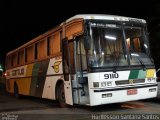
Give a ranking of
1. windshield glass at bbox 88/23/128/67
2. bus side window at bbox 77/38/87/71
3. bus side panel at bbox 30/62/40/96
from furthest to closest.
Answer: bus side panel at bbox 30/62/40/96 < bus side window at bbox 77/38/87/71 < windshield glass at bbox 88/23/128/67

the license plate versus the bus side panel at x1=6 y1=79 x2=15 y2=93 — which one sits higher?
the bus side panel at x1=6 y1=79 x2=15 y2=93

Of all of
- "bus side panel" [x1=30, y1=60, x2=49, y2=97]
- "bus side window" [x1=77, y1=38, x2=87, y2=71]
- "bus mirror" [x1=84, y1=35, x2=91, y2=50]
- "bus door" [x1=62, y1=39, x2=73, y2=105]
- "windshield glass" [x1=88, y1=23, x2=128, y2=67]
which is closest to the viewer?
"bus mirror" [x1=84, y1=35, x2=91, y2=50]

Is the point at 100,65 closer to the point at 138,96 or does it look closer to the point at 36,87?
the point at 138,96

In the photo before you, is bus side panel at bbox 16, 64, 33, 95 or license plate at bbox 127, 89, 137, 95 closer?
license plate at bbox 127, 89, 137, 95

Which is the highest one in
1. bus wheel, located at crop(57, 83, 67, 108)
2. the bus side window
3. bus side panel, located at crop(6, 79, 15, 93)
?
the bus side window

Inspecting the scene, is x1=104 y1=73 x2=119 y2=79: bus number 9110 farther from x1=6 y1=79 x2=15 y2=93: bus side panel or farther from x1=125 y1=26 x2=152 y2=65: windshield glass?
x1=6 y1=79 x2=15 y2=93: bus side panel

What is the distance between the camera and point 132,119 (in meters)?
10.1

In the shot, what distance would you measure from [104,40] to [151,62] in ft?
6.46

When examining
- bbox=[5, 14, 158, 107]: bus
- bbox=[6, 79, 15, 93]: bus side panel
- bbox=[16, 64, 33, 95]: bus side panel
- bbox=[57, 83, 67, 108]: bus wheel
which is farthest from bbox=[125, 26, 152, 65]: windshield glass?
bbox=[6, 79, 15, 93]: bus side panel

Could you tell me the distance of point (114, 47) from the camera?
11633 mm

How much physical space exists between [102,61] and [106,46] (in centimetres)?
57

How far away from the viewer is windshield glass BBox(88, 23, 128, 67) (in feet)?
37.0

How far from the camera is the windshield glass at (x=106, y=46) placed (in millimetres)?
11288

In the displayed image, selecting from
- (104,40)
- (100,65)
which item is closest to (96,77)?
(100,65)
